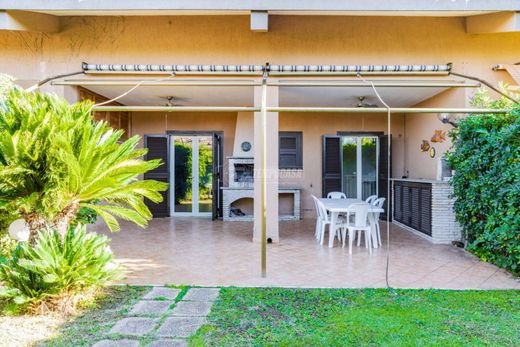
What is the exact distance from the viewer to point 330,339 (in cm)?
314

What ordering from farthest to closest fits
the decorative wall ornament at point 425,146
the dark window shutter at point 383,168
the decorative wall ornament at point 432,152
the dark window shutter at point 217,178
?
1. the dark window shutter at point 217,178
2. the dark window shutter at point 383,168
3. the decorative wall ornament at point 425,146
4. the decorative wall ornament at point 432,152

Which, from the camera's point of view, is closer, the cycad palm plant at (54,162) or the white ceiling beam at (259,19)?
the cycad palm plant at (54,162)

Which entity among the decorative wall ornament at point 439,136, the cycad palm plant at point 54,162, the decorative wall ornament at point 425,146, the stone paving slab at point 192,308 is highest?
the decorative wall ornament at point 439,136

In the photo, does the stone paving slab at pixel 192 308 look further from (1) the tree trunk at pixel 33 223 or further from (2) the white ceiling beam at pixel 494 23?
(2) the white ceiling beam at pixel 494 23

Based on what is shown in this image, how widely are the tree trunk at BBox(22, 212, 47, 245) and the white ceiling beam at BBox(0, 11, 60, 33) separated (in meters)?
4.49

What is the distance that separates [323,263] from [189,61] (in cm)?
456

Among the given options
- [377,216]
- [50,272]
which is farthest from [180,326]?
[377,216]

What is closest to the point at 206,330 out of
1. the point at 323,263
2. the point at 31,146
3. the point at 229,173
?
the point at 31,146

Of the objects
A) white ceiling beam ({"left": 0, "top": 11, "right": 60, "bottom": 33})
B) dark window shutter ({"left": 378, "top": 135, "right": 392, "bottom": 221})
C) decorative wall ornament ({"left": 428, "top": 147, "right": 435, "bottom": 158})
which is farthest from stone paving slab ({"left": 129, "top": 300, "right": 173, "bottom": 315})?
dark window shutter ({"left": 378, "top": 135, "right": 392, "bottom": 221})

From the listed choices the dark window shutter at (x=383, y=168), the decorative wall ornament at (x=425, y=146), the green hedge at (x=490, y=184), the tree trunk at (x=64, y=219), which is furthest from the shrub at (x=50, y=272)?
the dark window shutter at (x=383, y=168)

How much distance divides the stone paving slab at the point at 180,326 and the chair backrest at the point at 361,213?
360 centimetres

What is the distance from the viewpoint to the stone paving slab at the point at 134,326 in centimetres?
326

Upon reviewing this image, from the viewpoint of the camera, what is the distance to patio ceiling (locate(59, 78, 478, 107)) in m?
7.25

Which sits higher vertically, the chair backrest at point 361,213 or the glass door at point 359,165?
the glass door at point 359,165
